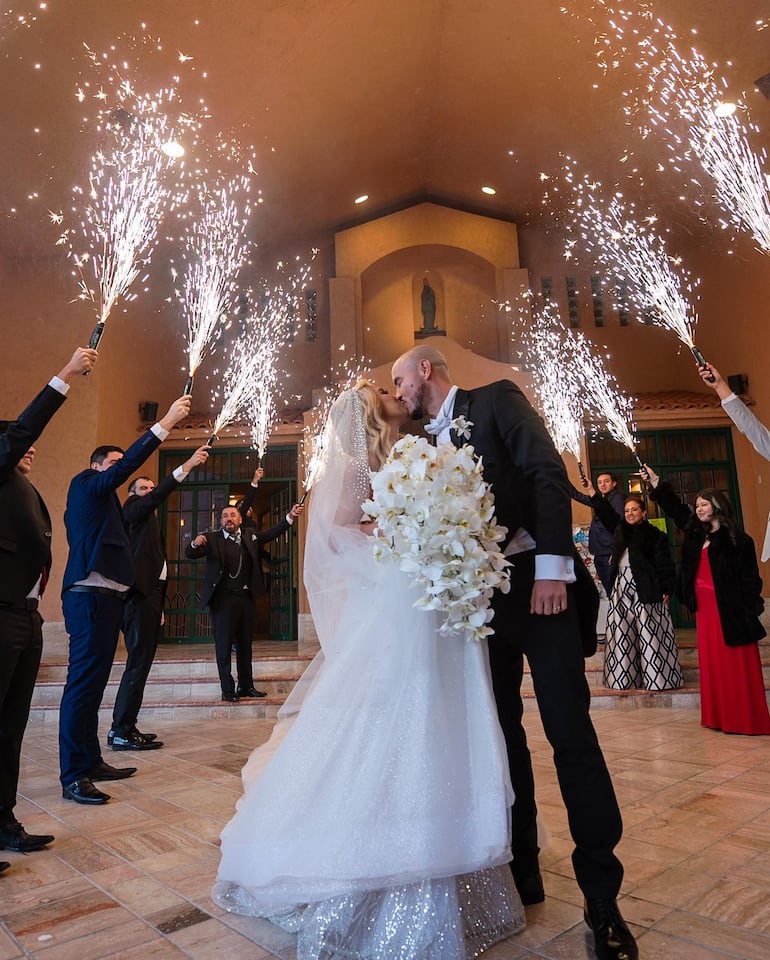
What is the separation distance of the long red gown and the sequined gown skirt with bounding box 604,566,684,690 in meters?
0.96

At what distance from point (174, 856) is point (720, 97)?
369 inches

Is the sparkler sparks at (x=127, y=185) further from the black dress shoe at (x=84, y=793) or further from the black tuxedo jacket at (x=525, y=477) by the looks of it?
the black tuxedo jacket at (x=525, y=477)

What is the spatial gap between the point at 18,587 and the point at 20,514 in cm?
33

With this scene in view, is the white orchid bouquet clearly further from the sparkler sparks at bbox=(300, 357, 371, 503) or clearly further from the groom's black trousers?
the sparkler sparks at bbox=(300, 357, 371, 503)

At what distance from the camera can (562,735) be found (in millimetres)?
1901

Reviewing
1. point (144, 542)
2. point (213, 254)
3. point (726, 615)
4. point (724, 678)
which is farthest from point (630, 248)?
point (144, 542)

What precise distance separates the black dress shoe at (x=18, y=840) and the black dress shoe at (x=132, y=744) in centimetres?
217

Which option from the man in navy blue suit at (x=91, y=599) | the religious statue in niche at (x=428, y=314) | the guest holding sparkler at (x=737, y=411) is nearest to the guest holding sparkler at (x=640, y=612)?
the guest holding sparkler at (x=737, y=411)

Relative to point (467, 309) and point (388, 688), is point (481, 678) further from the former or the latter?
point (467, 309)

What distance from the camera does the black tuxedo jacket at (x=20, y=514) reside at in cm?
279

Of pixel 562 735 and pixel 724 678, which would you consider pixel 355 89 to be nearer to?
pixel 724 678

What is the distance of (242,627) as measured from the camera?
664 centimetres

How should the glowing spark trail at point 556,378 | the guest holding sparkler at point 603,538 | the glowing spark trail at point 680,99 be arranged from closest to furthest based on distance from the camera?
the glowing spark trail at point 680,99 → the guest holding sparkler at point 603,538 → the glowing spark trail at point 556,378

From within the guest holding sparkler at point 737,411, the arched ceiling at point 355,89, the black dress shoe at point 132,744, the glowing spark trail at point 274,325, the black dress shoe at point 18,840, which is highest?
the arched ceiling at point 355,89
